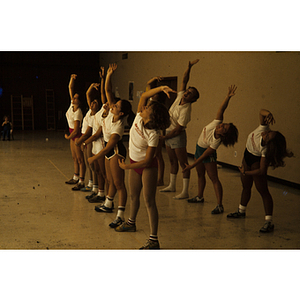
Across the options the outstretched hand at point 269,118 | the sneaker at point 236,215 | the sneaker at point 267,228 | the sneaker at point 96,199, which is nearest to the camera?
the outstretched hand at point 269,118

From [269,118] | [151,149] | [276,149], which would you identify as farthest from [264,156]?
[151,149]

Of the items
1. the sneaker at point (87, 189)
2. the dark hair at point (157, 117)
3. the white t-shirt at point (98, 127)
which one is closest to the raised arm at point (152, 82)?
the dark hair at point (157, 117)

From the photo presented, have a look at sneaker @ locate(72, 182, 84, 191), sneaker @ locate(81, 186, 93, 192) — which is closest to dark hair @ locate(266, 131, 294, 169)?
sneaker @ locate(81, 186, 93, 192)

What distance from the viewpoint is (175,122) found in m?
5.00

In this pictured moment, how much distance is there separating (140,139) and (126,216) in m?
1.52

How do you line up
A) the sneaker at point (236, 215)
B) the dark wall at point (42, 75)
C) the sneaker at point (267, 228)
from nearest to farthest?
1. the sneaker at point (267, 228)
2. the sneaker at point (236, 215)
3. the dark wall at point (42, 75)

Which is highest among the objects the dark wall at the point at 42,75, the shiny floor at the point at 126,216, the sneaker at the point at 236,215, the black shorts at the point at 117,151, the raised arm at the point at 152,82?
the dark wall at the point at 42,75

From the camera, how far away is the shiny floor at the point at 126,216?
337cm

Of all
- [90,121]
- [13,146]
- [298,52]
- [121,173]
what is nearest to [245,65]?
[298,52]

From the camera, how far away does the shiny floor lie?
3.37m

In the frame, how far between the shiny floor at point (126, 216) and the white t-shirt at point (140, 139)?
3.01ft

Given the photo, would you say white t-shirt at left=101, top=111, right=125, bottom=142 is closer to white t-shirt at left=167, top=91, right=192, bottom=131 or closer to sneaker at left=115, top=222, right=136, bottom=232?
sneaker at left=115, top=222, right=136, bottom=232

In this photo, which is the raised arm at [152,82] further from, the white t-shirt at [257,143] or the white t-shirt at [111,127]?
the white t-shirt at [257,143]

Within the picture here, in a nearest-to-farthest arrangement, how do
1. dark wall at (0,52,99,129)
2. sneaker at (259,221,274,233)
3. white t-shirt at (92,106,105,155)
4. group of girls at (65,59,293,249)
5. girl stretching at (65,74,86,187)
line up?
group of girls at (65,59,293,249), sneaker at (259,221,274,233), white t-shirt at (92,106,105,155), girl stretching at (65,74,86,187), dark wall at (0,52,99,129)
